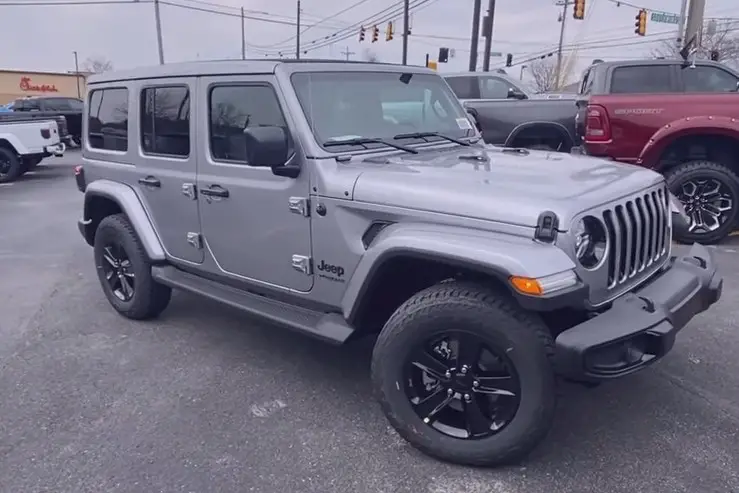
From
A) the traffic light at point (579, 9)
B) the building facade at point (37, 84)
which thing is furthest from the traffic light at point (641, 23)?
the building facade at point (37, 84)

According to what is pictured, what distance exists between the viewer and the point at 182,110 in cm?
451

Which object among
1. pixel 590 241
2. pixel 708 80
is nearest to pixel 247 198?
pixel 590 241

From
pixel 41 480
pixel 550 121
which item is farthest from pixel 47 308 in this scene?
pixel 550 121

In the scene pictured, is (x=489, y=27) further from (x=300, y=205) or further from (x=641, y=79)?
(x=300, y=205)

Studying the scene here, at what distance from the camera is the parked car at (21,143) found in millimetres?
14492

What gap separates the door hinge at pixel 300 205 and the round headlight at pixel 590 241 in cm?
144

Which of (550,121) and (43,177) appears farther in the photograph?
(43,177)

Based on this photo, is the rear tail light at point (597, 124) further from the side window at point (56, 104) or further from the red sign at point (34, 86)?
the red sign at point (34, 86)

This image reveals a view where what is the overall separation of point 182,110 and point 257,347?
1677 mm

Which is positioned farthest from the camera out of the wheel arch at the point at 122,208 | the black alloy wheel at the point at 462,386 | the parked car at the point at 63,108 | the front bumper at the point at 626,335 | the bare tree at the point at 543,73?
the bare tree at the point at 543,73

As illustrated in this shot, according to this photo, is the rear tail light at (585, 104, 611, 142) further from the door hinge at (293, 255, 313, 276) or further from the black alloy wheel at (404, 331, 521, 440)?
the black alloy wheel at (404, 331, 521, 440)

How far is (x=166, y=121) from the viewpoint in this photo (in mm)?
4660

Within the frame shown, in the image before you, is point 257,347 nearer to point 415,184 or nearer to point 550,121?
point 415,184

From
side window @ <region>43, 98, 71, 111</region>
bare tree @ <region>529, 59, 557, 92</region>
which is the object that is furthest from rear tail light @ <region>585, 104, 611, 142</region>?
bare tree @ <region>529, 59, 557, 92</region>
